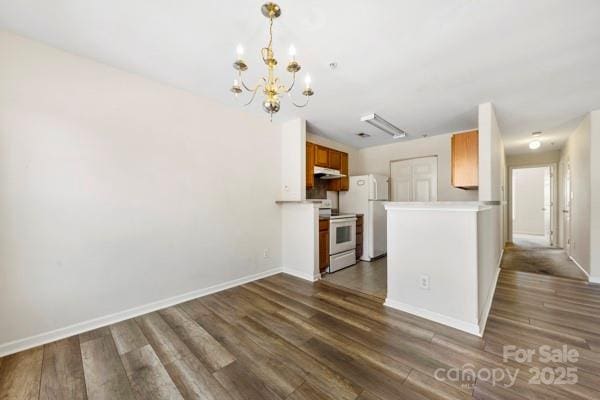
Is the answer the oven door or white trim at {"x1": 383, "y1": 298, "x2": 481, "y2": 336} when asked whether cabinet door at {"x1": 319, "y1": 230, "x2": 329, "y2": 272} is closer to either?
the oven door

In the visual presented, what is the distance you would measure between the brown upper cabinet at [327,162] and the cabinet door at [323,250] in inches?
34.4

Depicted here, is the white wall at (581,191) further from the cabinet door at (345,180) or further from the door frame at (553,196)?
the cabinet door at (345,180)

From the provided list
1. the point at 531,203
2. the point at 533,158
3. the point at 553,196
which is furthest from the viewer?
the point at 531,203

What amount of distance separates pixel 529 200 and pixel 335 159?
7847 millimetres

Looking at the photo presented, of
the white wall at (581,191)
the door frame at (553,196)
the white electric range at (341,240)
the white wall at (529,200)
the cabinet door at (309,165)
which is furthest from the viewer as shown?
the white wall at (529,200)

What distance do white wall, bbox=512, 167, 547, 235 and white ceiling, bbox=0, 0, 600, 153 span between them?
6.25 meters

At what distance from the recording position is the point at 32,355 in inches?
69.6

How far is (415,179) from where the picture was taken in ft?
15.8

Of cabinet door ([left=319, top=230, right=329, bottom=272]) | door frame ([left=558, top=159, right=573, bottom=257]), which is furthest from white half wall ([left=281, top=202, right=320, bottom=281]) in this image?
door frame ([left=558, top=159, right=573, bottom=257])

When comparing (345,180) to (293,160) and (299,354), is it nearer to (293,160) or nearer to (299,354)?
(293,160)

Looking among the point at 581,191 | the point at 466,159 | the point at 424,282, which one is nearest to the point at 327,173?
the point at 466,159

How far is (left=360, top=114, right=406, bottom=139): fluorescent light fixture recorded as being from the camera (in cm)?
347

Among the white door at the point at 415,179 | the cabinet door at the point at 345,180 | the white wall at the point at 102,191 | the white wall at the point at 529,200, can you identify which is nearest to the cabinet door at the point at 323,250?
the white wall at the point at 102,191

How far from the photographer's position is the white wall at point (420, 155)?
4402 mm
